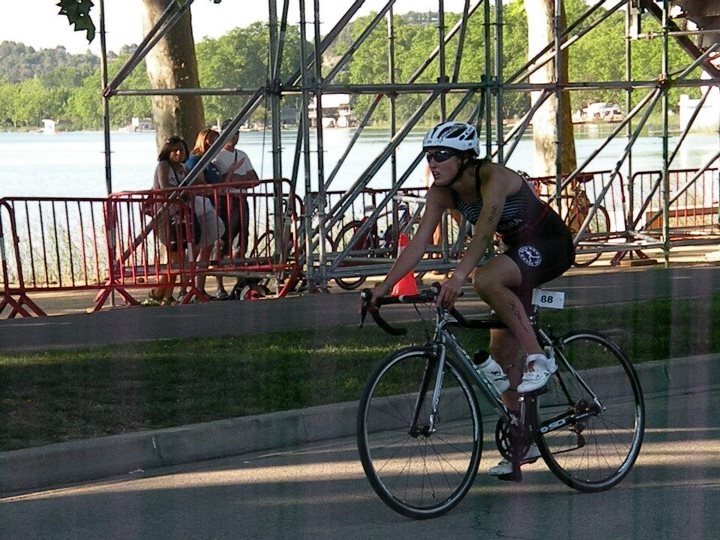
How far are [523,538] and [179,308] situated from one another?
7475mm

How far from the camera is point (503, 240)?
7.31 metres

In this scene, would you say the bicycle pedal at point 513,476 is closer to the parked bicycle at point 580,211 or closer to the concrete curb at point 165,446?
the concrete curb at point 165,446

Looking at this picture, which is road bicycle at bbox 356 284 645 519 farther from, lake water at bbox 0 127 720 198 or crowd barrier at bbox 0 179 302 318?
lake water at bbox 0 127 720 198

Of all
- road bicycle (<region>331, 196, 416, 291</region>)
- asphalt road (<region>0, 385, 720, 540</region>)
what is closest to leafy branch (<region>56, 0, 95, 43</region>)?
asphalt road (<region>0, 385, 720, 540</region>)

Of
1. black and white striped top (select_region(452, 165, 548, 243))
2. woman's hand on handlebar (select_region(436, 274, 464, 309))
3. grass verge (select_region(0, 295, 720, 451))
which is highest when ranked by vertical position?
black and white striped top (select_region(452, 165, 548, 243))

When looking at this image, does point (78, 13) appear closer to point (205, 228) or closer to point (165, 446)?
point (165, 446)

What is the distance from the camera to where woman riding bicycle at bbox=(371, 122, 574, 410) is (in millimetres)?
7008

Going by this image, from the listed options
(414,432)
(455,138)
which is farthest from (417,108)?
(414,432)

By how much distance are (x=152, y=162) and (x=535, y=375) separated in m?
56.3

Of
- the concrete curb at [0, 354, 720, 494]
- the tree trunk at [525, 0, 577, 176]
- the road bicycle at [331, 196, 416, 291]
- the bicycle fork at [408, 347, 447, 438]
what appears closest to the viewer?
the bicycle fork at [408, 347, 447, 438]

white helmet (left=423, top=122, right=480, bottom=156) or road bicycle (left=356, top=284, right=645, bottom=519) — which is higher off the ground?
white helmet (left=423, top=122, right=480, bottom=156)

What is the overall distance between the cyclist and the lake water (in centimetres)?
1749

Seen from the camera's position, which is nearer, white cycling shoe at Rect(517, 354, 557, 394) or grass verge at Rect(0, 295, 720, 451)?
white cycling shoe at Rect(517, 354, 557, 394)

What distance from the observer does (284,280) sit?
51.6ft
